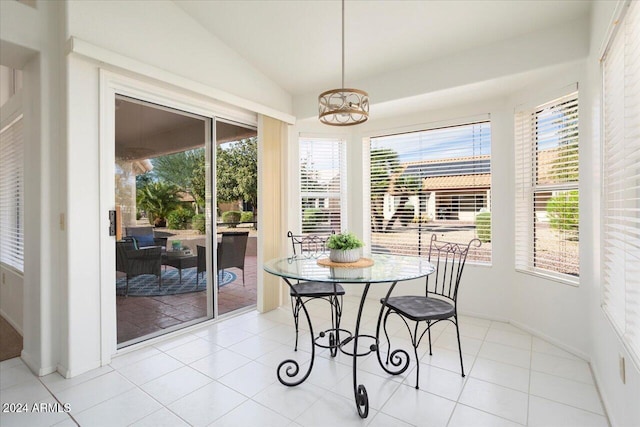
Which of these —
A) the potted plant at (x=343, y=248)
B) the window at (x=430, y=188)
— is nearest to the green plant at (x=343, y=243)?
the potted plant at (x=343, y=248)

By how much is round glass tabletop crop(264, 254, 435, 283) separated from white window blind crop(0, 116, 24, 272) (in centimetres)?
287

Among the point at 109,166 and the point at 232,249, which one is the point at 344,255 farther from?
the point at 109,166

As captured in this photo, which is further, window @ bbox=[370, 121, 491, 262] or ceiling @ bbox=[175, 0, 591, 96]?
window @ bbox=[370, 121, 491, 262]

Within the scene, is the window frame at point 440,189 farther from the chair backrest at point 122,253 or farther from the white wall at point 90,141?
the chair backrest at point 122,253

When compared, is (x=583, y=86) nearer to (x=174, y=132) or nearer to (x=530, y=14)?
(x=530, y=14)

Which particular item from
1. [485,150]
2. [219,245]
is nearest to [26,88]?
[219,245]

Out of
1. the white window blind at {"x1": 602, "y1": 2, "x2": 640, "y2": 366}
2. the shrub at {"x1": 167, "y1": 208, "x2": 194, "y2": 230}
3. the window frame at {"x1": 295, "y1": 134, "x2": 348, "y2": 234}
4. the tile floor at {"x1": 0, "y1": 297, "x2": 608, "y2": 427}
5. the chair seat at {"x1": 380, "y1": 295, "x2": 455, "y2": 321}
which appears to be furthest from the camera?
the window frame at {"x1": 295, "y1": 134, "x2": 348, "y2": 234}

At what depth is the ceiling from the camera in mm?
2639

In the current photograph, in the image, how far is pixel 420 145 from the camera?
13.3 feet

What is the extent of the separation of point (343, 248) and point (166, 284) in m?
1.80

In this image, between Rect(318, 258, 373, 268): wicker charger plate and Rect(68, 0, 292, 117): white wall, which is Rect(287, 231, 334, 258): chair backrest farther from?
Rect(68, 0, 292, 117): white wall

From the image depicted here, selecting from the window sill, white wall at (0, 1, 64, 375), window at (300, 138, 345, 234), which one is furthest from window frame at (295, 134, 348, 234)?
white wall at (0, 1, 64, 375)

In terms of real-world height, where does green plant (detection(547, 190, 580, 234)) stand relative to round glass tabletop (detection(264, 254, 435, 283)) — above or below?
above

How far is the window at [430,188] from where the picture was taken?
11.9ft
